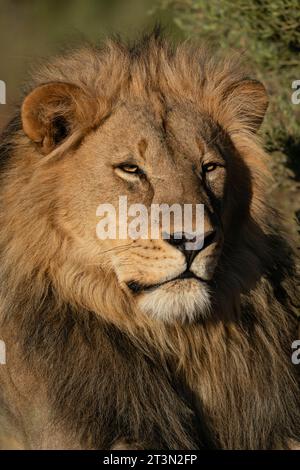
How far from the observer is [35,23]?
57.8ft

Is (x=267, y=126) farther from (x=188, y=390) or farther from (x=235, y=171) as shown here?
(x=188, y=390)

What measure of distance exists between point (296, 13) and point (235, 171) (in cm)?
208

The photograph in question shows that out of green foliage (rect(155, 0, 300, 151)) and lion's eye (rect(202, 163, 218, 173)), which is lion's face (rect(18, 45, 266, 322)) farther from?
green foliage (rect(155, 0, 300, 151))

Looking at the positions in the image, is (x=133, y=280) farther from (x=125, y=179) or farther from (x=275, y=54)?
(x=275, y=54)

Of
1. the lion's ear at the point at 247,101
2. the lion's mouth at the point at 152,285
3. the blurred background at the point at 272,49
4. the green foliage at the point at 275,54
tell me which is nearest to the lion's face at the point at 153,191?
the lion's mouth at the point at 152,285

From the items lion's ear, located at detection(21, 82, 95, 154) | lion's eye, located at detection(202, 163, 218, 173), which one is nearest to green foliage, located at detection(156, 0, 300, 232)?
lion's eye, located at detection(202, 163, 218, 173)

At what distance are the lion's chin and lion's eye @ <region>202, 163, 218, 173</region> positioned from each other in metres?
0.55

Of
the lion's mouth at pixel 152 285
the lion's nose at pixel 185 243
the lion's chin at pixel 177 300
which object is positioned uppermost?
the lion's nose at pixel 185 243

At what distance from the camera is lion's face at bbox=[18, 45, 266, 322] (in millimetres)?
3729

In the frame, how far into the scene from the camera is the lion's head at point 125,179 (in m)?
3.77

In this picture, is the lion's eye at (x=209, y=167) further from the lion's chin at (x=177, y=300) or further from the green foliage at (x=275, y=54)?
the green foliage at (x=275, y=54)

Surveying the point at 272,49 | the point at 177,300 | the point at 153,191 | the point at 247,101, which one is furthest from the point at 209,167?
the point at 272,49

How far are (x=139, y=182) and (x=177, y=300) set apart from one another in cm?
51
